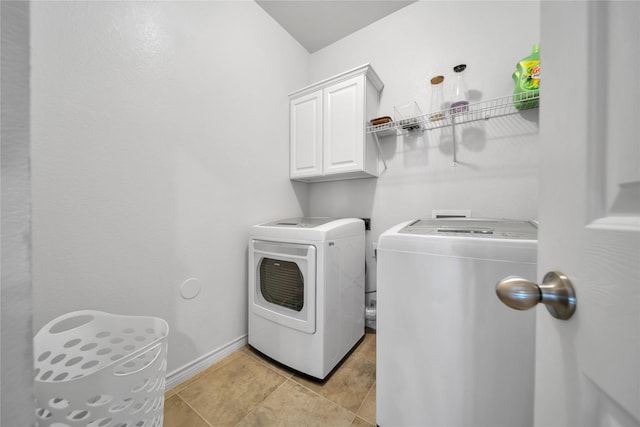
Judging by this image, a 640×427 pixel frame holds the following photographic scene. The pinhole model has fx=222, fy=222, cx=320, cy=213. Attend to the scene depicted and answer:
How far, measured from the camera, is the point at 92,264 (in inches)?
38.5

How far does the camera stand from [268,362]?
1.42 metres

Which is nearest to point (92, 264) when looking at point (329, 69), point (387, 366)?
point (387, 366)

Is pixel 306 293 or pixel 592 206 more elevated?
pixel 592 206

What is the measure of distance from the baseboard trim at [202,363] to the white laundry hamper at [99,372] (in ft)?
1.30

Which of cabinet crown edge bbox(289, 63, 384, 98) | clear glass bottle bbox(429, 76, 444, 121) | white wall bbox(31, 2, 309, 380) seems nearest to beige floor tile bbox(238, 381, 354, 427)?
white wall bbox(31, 2, 309, 380)

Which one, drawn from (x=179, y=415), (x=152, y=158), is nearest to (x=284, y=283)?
(x=179, y=415)

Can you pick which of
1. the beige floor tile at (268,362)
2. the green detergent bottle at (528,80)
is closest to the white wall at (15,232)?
the beige floor tile at (268,362)

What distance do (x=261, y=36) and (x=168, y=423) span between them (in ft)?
8.12

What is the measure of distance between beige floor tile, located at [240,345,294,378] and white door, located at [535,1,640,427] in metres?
1.28

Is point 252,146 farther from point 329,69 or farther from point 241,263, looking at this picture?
point 329,69

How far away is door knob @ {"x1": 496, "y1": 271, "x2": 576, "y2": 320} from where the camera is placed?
295mm

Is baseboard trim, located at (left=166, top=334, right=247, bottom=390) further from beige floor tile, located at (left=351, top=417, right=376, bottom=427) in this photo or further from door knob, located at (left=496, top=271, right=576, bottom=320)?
door knob, located at (left=496, top=271, right=576, bottom=320)

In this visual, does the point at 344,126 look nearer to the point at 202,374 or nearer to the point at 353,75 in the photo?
the point at 353,75

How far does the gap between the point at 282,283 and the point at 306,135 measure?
122 centimetres
